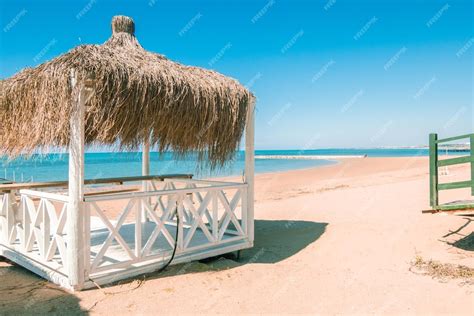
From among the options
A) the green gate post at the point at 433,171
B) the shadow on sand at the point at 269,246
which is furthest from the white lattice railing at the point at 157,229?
the green gate post at the point at 433,171

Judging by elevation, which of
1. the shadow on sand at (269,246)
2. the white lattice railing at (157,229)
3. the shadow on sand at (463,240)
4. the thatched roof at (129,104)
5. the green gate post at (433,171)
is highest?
the thatched roof at (129,104)

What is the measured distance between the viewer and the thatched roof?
3877 millimetres

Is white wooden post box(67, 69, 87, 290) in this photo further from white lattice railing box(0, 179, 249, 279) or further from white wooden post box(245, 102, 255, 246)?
white wooden post box(245, 102, 255, 246)

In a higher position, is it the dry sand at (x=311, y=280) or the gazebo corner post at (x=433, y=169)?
the gazebo corner post at (x=433, y=169)

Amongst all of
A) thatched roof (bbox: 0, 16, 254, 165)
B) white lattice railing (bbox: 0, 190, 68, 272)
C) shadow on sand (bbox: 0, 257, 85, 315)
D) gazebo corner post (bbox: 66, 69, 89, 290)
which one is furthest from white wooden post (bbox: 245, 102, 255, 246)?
shadow on sand (bbox: 0, 257, 85, 315)

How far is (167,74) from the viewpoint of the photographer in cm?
437

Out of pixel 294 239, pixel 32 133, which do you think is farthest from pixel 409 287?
pixel 32 133

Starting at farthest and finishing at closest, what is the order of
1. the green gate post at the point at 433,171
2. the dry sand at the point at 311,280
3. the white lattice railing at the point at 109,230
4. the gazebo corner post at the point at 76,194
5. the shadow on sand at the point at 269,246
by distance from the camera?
1. the green gate post at the point at 433,171
2. the shadow on sand at the point at 269,246
3. the white lattice railing at the point at 109,230
4. the gazebo corner post at the point at 76,194
5. the dry sand at the point at 311,280

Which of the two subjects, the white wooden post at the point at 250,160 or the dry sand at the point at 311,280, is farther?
the white wooden post at the point at 250,160

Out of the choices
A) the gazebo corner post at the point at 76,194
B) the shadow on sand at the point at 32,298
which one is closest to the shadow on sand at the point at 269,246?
the gazebo corner post at the point at 76,194

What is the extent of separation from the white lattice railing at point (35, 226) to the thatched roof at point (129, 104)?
0.62 meters

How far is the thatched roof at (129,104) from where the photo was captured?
12.7ft

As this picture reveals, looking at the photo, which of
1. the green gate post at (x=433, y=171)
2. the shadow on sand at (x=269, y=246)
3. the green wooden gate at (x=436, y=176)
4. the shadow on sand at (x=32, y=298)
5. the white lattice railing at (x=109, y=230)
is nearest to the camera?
the shadow on sand at (x=32, y=298)

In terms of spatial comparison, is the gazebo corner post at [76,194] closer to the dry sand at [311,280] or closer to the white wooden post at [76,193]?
the white wooden post at [76,193]
